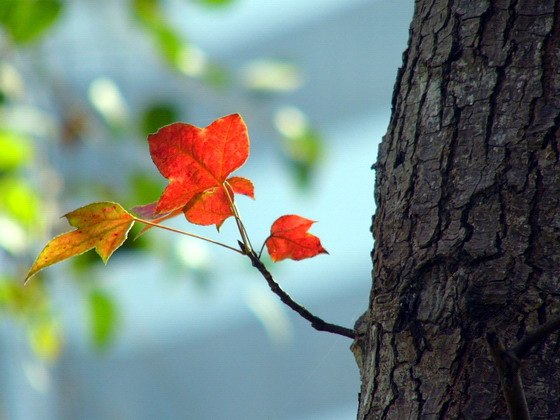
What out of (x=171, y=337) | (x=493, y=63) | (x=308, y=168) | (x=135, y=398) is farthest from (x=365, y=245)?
(x=493, y=63)

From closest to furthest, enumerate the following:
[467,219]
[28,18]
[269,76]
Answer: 1. [467,219]
2. [28,18]
3. [269,76]

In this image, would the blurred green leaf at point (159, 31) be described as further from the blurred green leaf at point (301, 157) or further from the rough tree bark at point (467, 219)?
the rough tree bark at point (467, 219)

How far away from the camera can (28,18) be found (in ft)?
3.14

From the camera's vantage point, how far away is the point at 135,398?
380 centimetres

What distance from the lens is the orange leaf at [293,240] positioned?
39 centimetres

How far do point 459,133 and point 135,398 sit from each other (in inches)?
145

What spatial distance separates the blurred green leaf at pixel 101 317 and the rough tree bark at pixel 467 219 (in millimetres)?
762

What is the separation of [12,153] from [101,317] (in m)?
0.27

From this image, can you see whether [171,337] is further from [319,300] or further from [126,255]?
[126,255]

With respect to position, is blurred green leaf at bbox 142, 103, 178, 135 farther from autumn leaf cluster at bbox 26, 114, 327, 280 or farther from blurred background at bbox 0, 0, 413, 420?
autumn leaf cluster at bbox 26, 114, 327, 280

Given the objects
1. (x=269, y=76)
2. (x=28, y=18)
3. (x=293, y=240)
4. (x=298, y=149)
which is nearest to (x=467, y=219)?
(x=293, y=240)

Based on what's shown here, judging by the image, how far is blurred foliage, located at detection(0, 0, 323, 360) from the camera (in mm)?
1034

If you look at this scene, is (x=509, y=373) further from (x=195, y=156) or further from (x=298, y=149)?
(x=298, y=149)

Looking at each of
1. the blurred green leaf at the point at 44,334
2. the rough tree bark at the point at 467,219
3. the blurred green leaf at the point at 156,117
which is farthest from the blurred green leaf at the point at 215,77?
the rough tree bark at the point at 467,219
